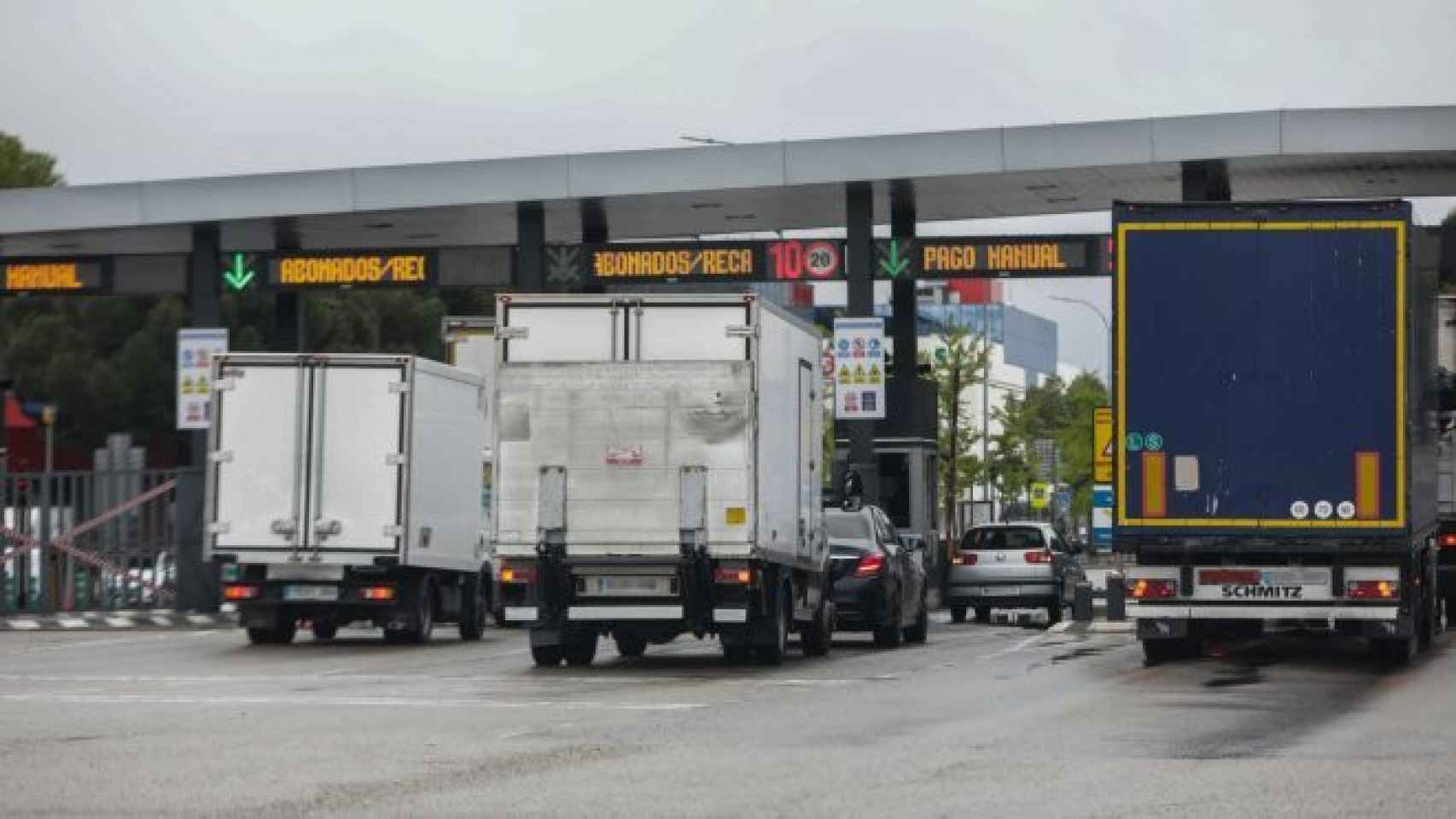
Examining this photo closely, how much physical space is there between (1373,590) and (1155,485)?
1.97m

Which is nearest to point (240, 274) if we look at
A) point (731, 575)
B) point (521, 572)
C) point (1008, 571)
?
point (1008, 571)

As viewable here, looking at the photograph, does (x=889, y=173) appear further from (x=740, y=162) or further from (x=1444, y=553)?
(x=1444, y=553)

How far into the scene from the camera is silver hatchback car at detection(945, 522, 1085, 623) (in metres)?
40.6

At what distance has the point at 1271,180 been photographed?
44344mm

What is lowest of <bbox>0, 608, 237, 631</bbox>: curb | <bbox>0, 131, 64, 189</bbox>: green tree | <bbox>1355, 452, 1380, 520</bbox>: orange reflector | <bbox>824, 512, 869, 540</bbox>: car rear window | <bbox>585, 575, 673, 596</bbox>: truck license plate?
<bbox>0, 608, 237, 631</bbox>: curb

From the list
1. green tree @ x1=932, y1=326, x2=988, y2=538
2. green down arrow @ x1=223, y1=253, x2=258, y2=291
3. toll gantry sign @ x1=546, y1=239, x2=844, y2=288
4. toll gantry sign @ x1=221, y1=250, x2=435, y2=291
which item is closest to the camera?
toll gantry sign @ x1=546, y1=239, x2=844, y2=288

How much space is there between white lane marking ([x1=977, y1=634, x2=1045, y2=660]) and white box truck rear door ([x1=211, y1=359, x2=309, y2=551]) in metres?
7.54

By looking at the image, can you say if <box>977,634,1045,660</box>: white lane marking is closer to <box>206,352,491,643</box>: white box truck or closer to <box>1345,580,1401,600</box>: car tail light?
<box>1345,580,1401,600</box>: car tail light

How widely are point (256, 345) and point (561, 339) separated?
6527 cm

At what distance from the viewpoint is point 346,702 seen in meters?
20.0

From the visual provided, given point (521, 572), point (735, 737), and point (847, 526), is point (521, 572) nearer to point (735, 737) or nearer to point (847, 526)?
point (847, 526)

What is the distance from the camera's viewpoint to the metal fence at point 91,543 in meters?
42.2

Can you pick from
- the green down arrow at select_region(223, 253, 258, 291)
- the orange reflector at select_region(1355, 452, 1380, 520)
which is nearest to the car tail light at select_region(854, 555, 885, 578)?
the orange reflector at select_region(1355, 452, 1380, 520)

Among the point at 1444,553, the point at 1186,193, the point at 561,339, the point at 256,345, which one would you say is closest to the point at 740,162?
the point at 1186,193
